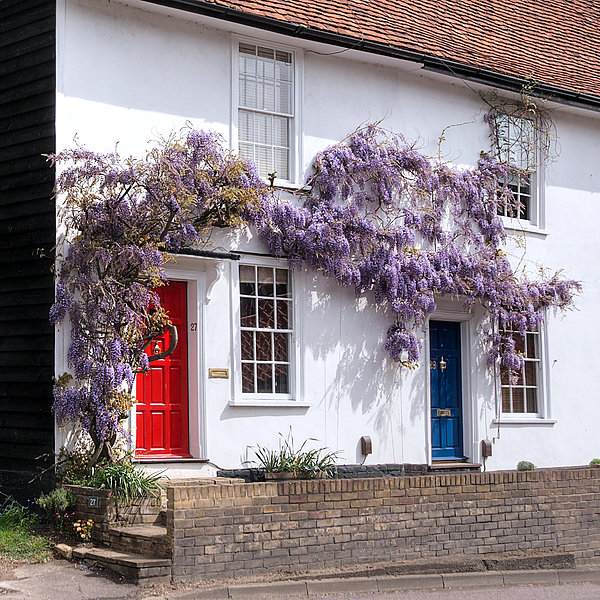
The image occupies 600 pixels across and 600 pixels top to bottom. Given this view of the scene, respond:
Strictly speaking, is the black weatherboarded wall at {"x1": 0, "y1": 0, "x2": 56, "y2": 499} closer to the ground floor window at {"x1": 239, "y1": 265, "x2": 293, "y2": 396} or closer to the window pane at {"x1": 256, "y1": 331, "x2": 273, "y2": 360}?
the ground floor window at {"x1": 239, "y1": 265, "x2": 293, "y2": 396}

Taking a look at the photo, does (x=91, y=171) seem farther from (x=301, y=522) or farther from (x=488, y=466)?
(x=488, y=466)

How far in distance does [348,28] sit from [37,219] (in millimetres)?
5236

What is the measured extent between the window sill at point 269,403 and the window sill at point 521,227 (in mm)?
4763

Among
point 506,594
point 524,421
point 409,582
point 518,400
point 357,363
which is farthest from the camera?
point 518,400

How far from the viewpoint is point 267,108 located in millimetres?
13945

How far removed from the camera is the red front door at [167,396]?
41.7 feet

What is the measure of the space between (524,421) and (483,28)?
22.1 feet

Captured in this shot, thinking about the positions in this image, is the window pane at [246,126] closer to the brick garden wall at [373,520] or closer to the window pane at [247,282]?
the window pane at [247,282]

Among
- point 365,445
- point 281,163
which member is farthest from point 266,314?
point 365,445

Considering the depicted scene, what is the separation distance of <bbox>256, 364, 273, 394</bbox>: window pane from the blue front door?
2.96 meters

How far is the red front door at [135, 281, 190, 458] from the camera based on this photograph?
41.7 feet

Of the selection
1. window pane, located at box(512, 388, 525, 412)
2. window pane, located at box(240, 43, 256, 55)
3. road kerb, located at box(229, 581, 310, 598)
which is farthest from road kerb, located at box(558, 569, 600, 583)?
window pane, located at box(240, 43, 256, 55)

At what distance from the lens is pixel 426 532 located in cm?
1169

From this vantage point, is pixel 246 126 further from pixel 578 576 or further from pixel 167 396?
pixel 578 576
